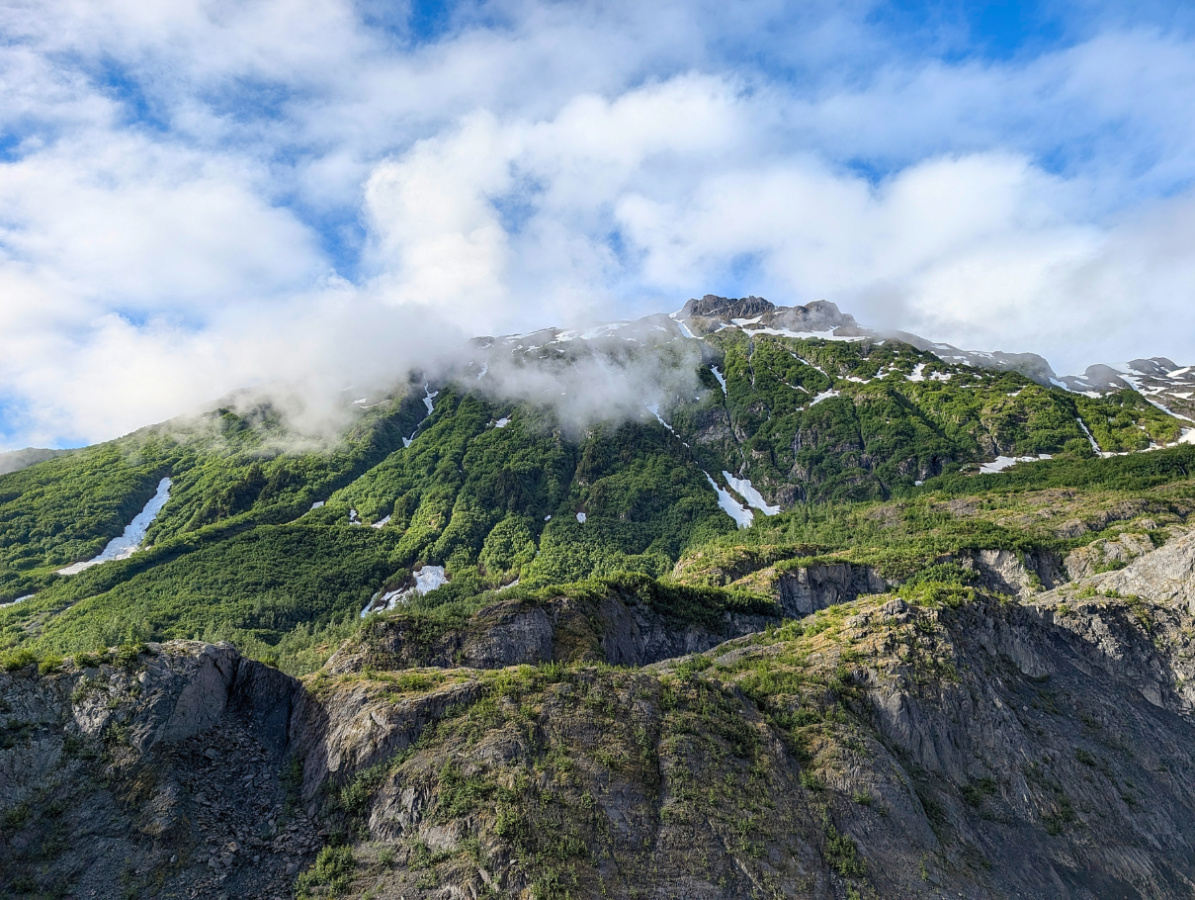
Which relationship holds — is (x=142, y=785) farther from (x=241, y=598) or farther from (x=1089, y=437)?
(x=1089, y=437)

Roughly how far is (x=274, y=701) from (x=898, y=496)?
17240 centimetres

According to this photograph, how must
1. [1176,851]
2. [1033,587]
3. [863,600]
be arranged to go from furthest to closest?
[1033,587]
[863,600]
[1176,851]

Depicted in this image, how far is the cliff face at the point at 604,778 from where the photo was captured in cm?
2972

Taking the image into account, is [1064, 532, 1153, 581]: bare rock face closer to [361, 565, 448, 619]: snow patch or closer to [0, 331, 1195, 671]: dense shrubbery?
[0, 331, 1195, 671]: dense shrubbery

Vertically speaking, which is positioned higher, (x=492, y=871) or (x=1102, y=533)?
(x=1102, y=533)

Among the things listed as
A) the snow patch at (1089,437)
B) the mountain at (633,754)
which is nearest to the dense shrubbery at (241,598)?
the mountain at (633,754)

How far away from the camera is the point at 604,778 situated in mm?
34531

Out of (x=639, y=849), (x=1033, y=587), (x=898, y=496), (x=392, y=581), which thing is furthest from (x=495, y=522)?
(x=639, y=849)

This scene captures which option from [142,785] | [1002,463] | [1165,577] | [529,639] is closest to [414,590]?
[529,639]

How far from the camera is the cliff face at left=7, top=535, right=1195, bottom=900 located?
29.7 meters

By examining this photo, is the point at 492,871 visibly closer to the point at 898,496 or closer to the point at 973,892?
the point at 973,892

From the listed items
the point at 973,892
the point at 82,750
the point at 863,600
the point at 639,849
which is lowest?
the point at 973,892

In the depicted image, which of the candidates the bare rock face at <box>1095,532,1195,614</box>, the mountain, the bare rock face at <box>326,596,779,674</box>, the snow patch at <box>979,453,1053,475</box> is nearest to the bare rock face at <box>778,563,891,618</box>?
the mountain

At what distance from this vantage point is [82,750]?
104 feet
